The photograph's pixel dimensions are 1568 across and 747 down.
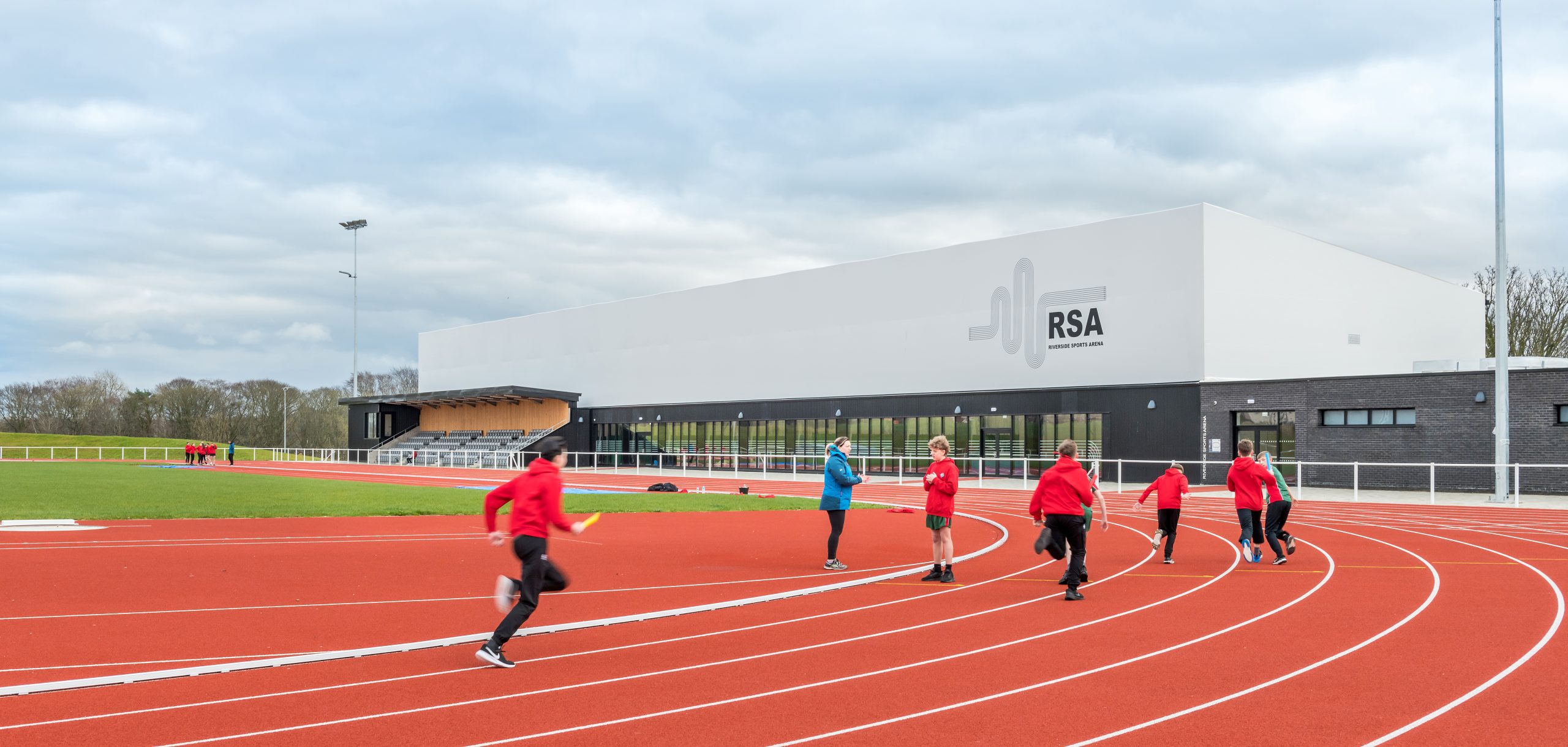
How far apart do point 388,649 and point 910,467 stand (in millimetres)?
34524

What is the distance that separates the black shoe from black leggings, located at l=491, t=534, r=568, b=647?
0.05 metres

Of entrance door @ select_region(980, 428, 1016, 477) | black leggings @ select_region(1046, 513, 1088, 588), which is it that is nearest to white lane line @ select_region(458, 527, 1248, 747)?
black leggings @ select_region(1046, 513, 1088, 588)

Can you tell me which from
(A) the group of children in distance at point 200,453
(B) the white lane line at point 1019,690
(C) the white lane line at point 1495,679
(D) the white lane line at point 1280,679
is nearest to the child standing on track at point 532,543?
(B) the white lane line at point 1019,690

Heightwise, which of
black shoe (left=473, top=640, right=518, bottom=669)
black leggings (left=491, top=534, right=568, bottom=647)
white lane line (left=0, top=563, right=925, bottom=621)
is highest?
black leggings (left=491, top=534, right=568, bottom=647)

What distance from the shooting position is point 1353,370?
38.5 meters

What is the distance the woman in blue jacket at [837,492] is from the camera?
12.7 meters

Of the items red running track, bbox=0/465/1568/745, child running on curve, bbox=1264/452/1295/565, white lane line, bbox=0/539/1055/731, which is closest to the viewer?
red running track, bbox=0/465/1568/745

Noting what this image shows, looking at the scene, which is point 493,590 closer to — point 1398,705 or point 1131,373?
point 1398,705

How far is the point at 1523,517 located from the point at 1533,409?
8.10 m

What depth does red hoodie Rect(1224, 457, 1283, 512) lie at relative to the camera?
13.3 metres

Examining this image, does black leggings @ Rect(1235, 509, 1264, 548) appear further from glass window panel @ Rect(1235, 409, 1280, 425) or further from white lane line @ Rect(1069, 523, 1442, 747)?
glass window panel @ Rect(1235, 409, 1280, 425)

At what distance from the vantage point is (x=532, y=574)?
7512 millimetres

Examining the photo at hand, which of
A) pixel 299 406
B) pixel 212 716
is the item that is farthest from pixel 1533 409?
pixel 299 406

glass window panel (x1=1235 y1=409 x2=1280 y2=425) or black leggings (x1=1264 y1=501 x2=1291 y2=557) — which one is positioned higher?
glass window panel (x1=1235 y1=409 x2=1280 y2=425)
